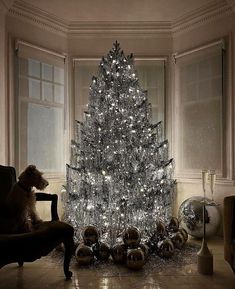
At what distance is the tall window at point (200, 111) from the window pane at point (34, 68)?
206 cm

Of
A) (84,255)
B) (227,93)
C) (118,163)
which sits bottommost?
(84,255)

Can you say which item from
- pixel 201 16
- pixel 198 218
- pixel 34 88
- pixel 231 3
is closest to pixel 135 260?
pixel 198 218

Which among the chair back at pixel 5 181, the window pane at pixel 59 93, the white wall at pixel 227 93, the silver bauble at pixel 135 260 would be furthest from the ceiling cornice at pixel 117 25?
the silver bauble at pixel 135 260

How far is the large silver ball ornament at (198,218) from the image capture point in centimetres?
386

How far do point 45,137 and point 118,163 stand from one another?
163 centimetres

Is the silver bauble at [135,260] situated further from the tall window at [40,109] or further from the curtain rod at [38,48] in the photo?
the curtain rod at [38,48]

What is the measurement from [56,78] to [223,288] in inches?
144

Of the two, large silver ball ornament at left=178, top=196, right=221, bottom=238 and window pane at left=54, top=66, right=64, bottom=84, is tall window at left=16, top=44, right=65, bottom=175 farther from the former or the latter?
large silver ball ornament at left=178, top=196, right=221, bottom=238

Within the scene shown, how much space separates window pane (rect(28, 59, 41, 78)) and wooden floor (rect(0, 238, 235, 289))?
2.67 meters

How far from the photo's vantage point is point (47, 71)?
4.77 meters

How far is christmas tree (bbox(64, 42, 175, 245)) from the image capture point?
11.5 feet

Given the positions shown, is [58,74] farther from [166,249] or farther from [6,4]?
[166,249]

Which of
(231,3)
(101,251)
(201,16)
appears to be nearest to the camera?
(101,251)

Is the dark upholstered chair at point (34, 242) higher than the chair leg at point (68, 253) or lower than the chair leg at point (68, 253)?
higher
